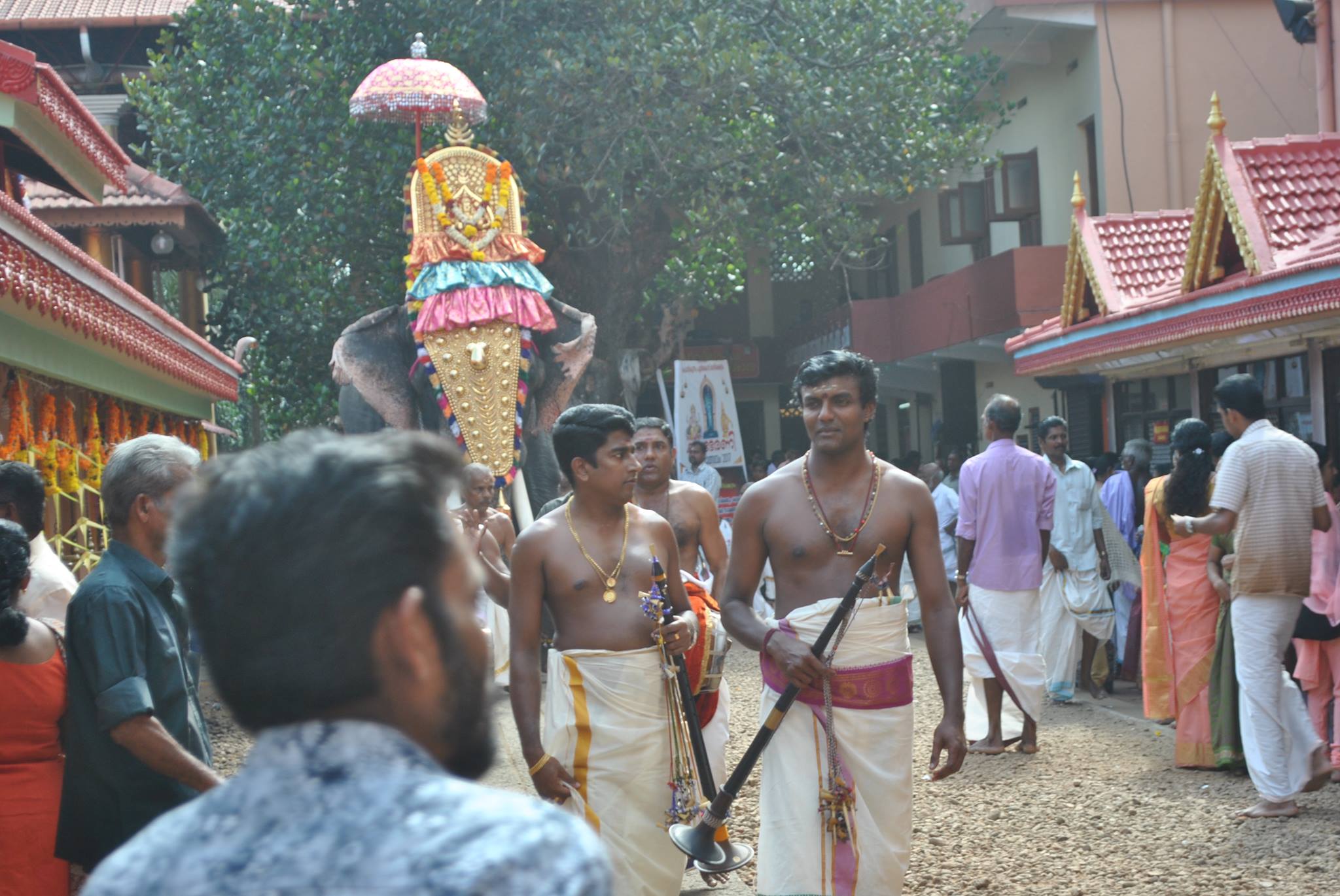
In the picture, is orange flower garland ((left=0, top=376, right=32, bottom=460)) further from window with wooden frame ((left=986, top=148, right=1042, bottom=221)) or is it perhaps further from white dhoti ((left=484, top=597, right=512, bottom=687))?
window with wooden frame ((left=986, top=148, right=1042, bottom=221))

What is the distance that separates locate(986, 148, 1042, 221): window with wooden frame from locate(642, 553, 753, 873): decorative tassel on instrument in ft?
46.5

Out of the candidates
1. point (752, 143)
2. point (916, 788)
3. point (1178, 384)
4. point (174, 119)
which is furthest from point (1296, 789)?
point (174, 119)

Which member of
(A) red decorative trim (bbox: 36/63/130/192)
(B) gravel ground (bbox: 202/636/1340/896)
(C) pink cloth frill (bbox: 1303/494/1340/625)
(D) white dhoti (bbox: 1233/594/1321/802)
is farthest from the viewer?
(A) red decorative trim (bbox: 36/63/130/192)

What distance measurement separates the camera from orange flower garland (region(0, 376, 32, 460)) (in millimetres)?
7570

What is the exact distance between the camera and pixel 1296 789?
6469mm

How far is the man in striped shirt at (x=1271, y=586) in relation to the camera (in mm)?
6457

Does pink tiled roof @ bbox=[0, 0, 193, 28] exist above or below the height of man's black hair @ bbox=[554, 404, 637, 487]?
above

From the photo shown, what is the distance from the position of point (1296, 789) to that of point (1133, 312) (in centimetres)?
455

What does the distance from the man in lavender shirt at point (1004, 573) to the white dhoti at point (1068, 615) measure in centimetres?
135

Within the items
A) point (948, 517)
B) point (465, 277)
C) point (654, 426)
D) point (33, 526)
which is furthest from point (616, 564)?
point (948, 517)

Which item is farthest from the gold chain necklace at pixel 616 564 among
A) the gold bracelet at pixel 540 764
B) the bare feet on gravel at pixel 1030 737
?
the bare feet on gravel at pixel 1030 737

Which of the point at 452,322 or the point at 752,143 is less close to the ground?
the point at 752,143

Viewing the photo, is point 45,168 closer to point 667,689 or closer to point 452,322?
point 452,322

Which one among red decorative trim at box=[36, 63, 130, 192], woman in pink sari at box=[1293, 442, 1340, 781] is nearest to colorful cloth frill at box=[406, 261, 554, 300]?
red decorative trim at box=[36, 63, 130, 192]
